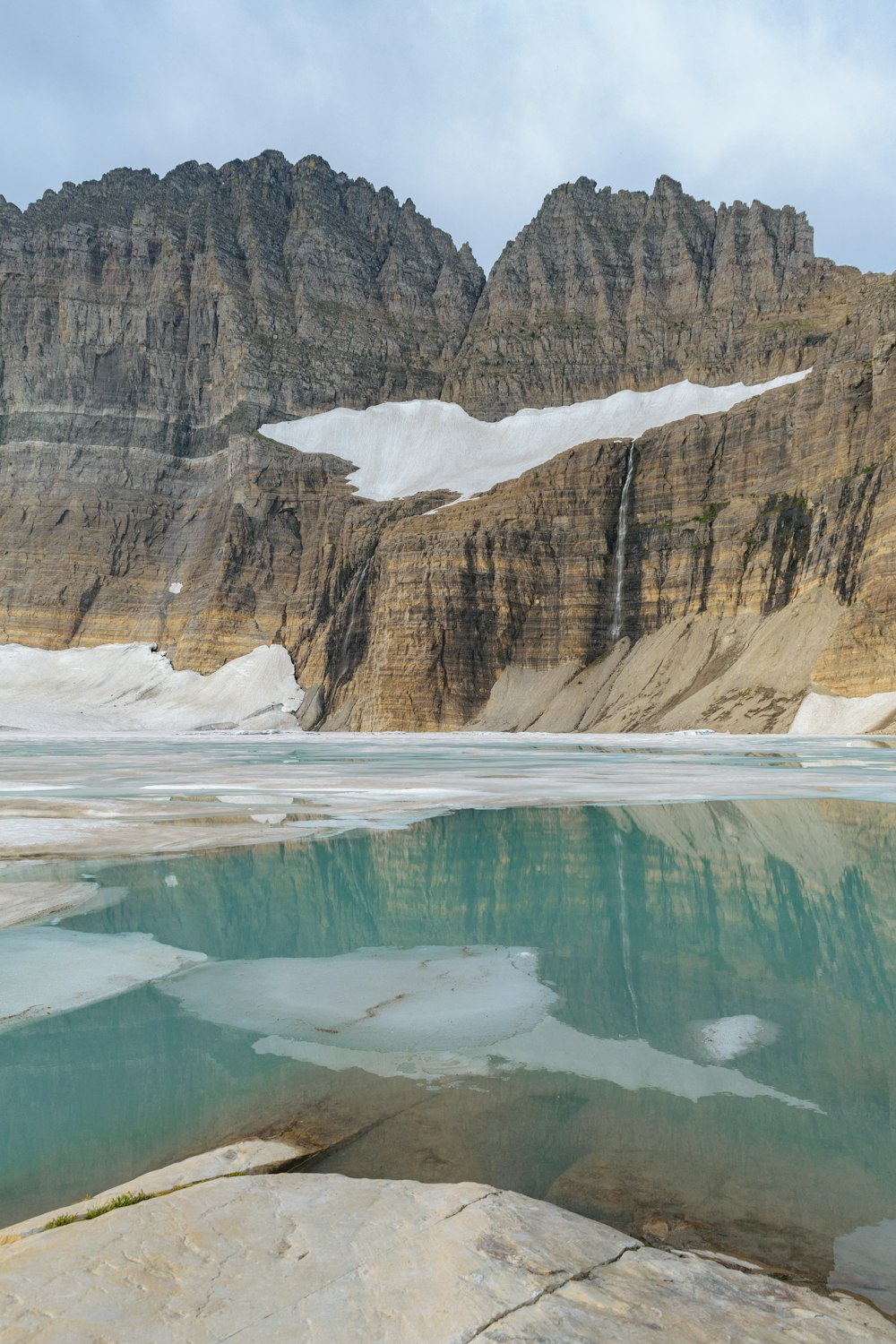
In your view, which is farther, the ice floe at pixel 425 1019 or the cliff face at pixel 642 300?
the cliff face at pixel 642 300

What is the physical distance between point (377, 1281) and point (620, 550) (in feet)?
226

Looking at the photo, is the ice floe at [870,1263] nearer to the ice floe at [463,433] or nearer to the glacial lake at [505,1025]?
the glacial lake at [505,1025]

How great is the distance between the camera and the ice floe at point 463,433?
9081cm

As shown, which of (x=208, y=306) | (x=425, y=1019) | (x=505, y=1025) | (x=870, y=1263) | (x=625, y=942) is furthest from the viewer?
(x=208, y=306)

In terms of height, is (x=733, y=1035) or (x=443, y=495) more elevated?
(x=443, y=495)

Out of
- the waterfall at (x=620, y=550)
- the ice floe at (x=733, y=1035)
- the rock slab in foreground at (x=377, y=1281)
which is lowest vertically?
the ice floe at (x=733, y=1035)

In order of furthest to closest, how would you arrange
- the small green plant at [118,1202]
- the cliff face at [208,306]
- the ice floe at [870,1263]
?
the cliff face at [208,306] → the small green plant at [118,1202] → the ice floe at [870,1263]

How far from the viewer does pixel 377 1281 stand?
106 inches

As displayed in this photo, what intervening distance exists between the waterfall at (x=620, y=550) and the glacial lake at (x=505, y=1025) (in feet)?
183

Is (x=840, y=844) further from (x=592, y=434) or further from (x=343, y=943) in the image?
(x=592, y=434)

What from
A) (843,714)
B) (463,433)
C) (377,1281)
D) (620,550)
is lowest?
(377,1281)

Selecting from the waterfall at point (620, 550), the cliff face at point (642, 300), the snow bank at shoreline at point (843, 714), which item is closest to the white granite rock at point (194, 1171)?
the snow bank at shoreline at point (843, 714)

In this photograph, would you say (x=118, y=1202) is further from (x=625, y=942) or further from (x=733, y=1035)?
(x=625, y=942)

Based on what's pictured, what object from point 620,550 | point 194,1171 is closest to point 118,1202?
point 194,1171
